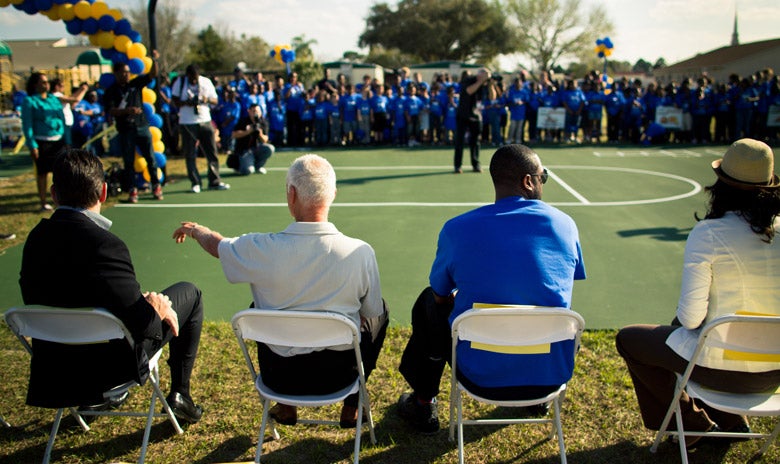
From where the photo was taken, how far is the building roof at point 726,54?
148 feet

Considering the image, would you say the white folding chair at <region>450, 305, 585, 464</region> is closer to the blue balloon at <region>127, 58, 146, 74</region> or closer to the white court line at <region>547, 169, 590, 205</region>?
the white court line at <region>547, 169, 590, 205</region>

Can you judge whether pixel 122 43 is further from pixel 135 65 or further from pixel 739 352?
pixel 739 352

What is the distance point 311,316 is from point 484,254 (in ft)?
2.87

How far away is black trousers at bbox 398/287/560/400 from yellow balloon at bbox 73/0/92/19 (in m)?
8.52

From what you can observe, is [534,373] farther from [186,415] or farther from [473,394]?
[186,415]

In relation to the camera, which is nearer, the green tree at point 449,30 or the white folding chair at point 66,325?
the white folding chair at point 66,325

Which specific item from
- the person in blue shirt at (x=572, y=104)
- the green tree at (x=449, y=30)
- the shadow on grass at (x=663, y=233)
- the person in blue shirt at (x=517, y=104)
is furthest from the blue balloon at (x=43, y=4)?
the green tree at (x=449, y=30)

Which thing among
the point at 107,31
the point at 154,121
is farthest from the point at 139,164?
the point at 107,31

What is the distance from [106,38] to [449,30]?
5728 centimetres

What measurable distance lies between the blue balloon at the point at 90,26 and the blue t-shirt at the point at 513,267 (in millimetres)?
8614

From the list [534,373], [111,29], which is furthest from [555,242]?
[111,29]

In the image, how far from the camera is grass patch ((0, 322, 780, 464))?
3135 mm

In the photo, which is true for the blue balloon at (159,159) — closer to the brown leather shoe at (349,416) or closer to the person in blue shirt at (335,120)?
the person in blue shirt at (335,120)

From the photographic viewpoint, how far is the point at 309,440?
10.8 feet
